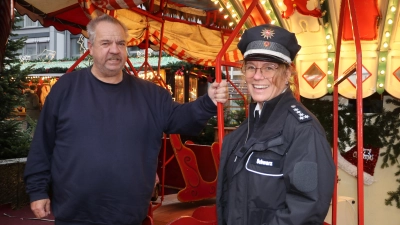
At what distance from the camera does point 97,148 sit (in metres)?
2.25

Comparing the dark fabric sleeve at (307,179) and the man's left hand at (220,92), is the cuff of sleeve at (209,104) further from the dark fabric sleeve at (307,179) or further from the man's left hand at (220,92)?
the dark fabric sleeve at (307,179)

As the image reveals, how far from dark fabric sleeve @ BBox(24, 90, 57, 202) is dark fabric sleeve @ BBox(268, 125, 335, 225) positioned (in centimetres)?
140

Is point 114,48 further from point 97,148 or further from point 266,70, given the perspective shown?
point 266,70

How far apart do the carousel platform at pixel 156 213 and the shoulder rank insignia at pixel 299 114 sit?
158 inches

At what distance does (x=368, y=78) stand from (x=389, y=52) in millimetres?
264

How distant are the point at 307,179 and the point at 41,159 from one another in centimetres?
155

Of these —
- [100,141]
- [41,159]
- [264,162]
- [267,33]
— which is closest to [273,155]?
[264,162]

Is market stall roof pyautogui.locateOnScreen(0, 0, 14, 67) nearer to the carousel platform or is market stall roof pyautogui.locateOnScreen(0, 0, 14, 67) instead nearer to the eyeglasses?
the eyeglasses

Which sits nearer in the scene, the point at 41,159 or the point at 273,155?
the point at 273,155

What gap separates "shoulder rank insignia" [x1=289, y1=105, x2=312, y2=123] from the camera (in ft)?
5.10

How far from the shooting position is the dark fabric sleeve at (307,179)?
145 cm

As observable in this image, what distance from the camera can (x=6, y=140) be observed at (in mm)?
7641

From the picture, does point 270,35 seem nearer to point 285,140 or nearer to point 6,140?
point 285,140

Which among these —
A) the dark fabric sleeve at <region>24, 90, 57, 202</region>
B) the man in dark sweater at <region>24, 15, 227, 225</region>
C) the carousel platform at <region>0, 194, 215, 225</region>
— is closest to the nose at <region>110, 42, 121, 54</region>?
the man in dark sweater at <region>24, 15, 227, 225</region>
